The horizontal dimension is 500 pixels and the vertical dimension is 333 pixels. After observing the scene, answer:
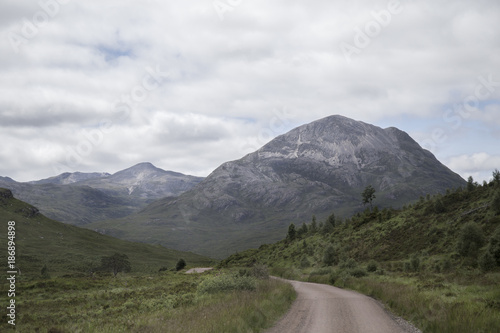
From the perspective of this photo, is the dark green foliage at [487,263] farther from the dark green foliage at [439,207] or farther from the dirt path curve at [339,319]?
the dark green foliage at [439,207]

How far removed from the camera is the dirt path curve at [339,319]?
46.7 feet

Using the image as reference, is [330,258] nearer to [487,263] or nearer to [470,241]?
[470,241]

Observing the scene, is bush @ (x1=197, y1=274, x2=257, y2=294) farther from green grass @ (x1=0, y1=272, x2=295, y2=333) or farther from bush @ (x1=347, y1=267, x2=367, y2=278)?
bush @ (x1=347, y1=267, x2=367, y2=278)

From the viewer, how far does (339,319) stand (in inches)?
638

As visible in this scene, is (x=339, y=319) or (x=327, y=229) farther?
(x=327, y=229)

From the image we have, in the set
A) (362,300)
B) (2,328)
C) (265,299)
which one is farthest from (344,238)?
(2,328)

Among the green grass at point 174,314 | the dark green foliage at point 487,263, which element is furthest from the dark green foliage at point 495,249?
the green grass at point 174,314

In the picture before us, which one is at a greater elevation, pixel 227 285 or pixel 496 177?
pixel 496 177

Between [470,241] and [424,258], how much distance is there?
24.8ft

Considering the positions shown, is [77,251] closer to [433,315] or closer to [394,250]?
[394,250]

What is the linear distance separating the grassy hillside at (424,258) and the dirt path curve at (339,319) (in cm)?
113

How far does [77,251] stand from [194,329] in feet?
627

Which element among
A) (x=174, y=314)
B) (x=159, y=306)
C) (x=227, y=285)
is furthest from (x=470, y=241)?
(x=174, y=314)

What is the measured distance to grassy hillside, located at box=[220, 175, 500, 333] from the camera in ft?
49.6
